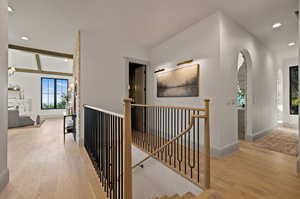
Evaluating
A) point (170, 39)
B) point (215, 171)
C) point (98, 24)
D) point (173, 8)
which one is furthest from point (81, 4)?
point (215, 171)

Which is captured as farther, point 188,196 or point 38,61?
point 38,61

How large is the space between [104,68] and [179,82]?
2.13 metres

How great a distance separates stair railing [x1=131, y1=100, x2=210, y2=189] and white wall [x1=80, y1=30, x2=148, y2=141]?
1.03 m

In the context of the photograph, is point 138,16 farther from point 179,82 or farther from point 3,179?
point 3,179

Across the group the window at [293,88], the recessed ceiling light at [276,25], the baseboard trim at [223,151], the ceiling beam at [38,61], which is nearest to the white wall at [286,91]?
the window at [293,88]

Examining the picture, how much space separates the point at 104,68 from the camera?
12.3 feet

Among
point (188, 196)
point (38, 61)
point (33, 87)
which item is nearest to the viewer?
point (188, 196)

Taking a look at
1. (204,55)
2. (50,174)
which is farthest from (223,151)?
(50,174)

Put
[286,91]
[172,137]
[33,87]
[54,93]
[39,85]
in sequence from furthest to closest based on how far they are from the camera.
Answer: [54,93]
[39,85]
[33,87]
[286,91]
[172,137]

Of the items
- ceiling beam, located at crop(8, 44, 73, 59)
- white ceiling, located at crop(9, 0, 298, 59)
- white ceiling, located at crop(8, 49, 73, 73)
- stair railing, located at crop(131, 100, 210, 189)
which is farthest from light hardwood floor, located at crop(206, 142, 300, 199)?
white ceiling, located at crop(8, 49, 73, 73)

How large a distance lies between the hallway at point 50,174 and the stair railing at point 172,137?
1022mm

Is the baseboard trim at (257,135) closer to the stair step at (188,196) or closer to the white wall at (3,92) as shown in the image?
the stair step at (188,196)

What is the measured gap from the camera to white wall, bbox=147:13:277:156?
2.68m

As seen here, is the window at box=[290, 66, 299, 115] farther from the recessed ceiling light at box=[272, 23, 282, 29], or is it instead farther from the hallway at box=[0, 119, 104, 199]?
the hallway at box=[0, 119, 104, 199]
